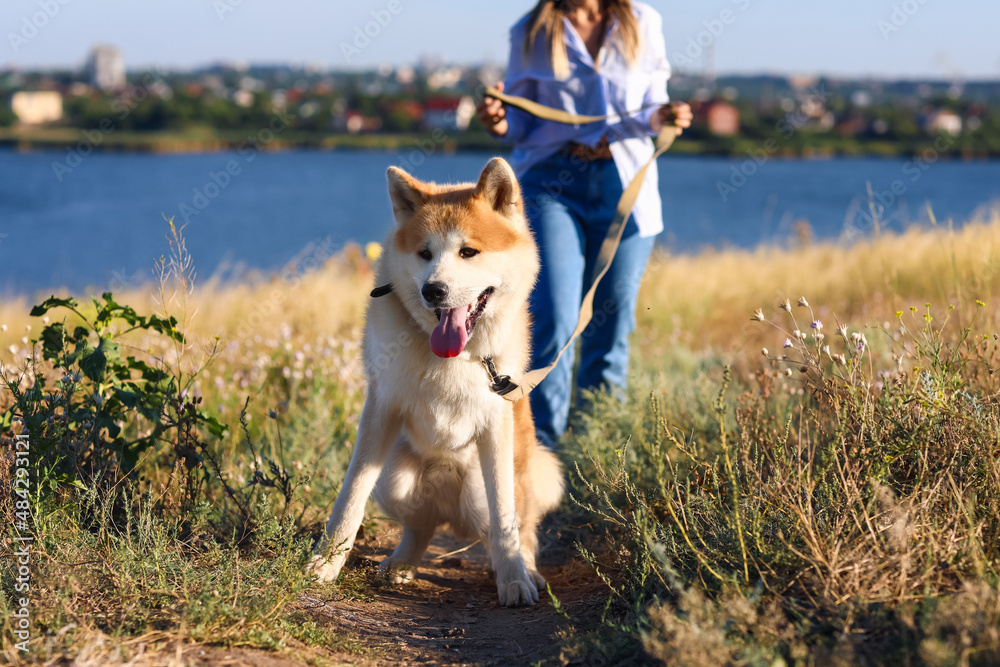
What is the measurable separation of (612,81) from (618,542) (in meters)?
2.52

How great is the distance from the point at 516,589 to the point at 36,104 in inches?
1695

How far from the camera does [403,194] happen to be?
327 cm

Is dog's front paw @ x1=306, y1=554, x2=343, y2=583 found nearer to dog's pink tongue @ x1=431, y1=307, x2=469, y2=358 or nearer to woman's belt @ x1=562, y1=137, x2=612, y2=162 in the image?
dog's pink tongue @ x1=431, y1=307, x2=469, y2=358

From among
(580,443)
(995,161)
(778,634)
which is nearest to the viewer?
(778,634)

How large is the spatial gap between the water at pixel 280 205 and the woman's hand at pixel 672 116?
556 cm

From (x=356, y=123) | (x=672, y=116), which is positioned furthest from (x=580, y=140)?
(x=356, y=123)

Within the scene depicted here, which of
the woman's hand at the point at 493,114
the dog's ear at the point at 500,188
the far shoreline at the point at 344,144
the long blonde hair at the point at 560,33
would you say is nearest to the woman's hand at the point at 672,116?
the long blonde hair at the point at 560,33

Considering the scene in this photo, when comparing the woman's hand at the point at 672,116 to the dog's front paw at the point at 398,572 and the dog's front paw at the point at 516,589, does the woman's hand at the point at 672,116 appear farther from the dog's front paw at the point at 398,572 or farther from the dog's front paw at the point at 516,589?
the dog's front paw at the point at 398,572

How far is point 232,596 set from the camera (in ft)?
8.43

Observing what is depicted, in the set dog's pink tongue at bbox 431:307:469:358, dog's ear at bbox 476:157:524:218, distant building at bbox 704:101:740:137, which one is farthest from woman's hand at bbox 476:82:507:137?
distant building at bbox 704:101:740:137

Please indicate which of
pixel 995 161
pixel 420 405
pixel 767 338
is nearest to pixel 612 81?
pixel 420 405

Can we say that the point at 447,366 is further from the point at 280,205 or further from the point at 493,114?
the point at 280,205

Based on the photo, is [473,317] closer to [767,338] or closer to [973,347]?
[973,347]

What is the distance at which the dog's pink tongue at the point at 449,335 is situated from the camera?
119 inches
